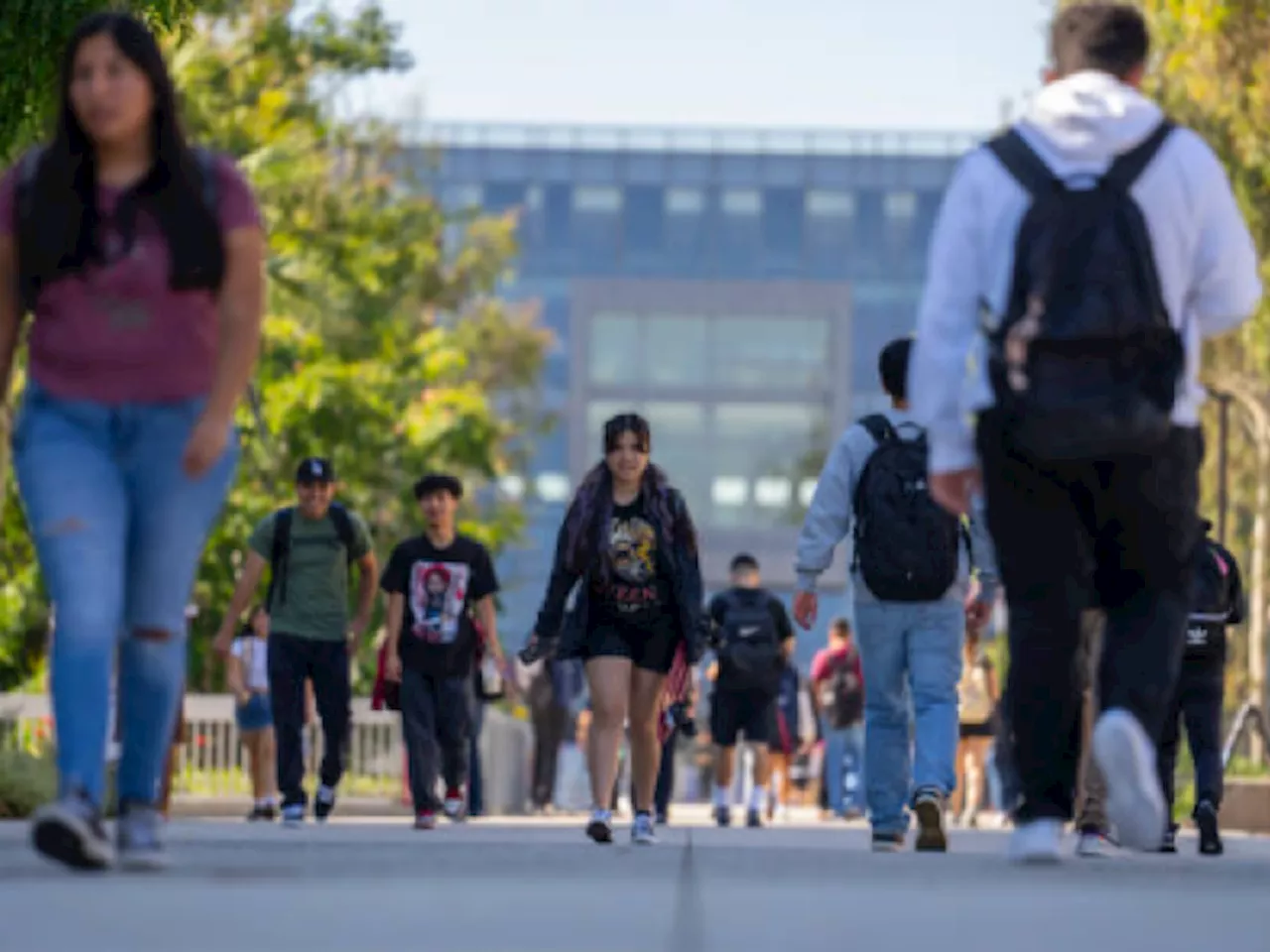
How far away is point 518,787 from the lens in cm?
3678

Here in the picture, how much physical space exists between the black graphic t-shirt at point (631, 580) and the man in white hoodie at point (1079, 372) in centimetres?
647

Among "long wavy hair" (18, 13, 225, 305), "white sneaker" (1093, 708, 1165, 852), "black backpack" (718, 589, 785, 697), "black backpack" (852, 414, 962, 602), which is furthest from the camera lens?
"black backpack" (718, 589, 785, 697)

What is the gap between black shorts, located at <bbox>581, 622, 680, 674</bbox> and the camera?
14.9 metres

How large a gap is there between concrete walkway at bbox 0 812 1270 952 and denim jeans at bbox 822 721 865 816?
65.0 ft

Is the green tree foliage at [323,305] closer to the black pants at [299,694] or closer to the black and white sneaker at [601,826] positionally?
the black pants at [299,694]

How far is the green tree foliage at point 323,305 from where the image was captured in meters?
36.1

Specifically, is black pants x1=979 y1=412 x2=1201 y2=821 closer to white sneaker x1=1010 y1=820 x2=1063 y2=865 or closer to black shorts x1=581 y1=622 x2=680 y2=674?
white sneaker x1=1010 y1=820 x2=1063 y2=865

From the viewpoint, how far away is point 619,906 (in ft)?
22.9

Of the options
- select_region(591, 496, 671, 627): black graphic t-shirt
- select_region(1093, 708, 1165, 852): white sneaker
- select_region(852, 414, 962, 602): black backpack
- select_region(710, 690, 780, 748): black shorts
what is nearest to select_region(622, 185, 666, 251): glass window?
select_region(710, 690, 780, 748): black shorts

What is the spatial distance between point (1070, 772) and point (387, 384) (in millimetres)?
31610

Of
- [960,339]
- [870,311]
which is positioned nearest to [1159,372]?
[960,339]

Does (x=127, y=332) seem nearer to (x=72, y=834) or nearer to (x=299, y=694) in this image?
(x=72, y=834)

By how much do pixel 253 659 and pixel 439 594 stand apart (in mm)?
2830

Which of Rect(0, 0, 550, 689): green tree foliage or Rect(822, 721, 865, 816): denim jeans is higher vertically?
Rect(0, 0, 550, 689): green tree foliage
